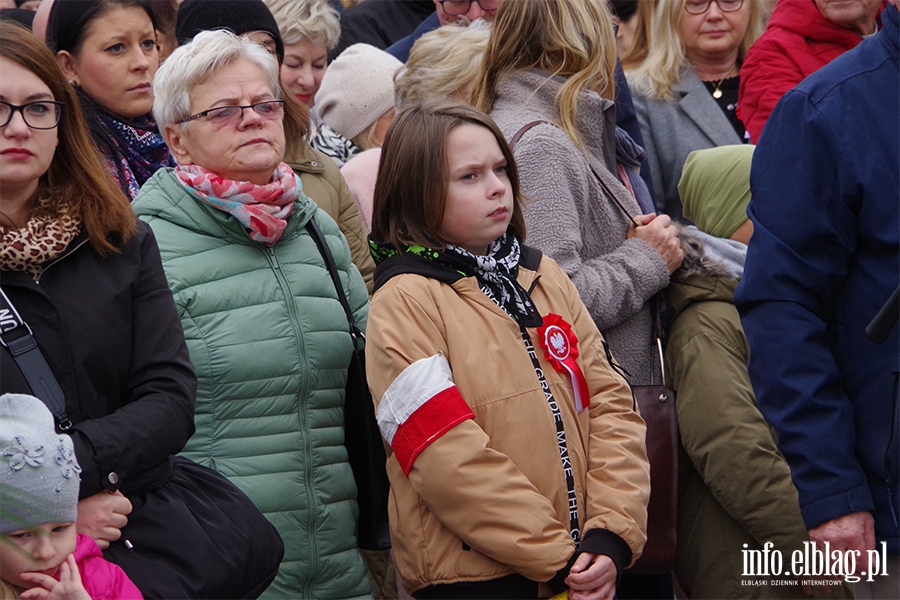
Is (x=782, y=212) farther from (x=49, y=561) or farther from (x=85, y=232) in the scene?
(x=49, y=561)

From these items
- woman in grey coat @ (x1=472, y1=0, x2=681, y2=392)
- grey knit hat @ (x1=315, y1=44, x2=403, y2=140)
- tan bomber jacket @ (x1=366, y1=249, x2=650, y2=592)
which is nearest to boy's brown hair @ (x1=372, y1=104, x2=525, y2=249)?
tan bomber jacket @ (x1=366, y1=249, x2=650, y2=592)

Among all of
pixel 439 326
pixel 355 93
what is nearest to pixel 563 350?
pixel 439 326

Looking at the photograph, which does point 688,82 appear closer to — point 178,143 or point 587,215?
point 587,215

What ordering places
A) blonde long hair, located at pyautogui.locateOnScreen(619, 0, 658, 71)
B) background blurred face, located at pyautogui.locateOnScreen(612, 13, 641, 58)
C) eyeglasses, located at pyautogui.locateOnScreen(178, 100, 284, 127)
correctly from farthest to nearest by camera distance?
1. background blurred face, located at pyautogui.locateOnScreen(612, 13, 641, 58)
2. blonde long hair, located at pyautogui.locateOnScreen(619, 0, 658, 71)
3. eyeglasses, located at pyautogui.locateOnScreen(178, 100, 284, 127)

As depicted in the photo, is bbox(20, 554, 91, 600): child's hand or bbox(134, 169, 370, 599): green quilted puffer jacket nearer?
bbox(20, 554, 91, 600): child's hand

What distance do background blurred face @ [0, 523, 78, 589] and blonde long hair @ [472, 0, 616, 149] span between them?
7.13 feet

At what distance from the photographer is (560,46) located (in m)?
3.84

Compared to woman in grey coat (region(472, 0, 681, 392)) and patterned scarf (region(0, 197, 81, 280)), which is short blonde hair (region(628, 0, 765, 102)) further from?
patterned scarf (region(0, 197, 81, 280))

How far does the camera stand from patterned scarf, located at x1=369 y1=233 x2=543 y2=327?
122 inches

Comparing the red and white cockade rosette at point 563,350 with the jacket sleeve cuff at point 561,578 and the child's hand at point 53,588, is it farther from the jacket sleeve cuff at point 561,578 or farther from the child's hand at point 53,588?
the child's hand at point 53,588

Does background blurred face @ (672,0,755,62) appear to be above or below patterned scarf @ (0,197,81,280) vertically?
below

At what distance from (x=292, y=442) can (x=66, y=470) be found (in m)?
0.97

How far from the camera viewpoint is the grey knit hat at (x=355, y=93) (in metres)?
4.91

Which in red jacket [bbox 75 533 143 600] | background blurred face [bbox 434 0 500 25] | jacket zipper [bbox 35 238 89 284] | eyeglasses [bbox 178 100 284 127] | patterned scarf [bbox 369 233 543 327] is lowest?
red jacket [bbox 75 533 143 600]
